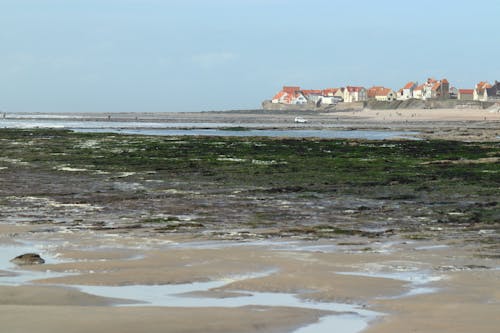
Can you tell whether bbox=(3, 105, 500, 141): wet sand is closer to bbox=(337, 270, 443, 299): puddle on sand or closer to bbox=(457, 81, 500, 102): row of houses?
bbox=(457, 81, 500, 102): row of houses

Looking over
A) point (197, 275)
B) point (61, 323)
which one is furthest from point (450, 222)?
point (61, 323)

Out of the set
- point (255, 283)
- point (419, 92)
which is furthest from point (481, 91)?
point (255, 283)

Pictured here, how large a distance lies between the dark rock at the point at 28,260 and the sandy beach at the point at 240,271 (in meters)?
0.15

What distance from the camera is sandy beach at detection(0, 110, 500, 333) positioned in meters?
6.96

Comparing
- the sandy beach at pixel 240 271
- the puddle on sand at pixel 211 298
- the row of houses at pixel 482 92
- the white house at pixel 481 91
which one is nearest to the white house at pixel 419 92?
the row of houses at pixel 482 92

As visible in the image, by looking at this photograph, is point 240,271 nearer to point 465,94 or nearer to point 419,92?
point 465,94

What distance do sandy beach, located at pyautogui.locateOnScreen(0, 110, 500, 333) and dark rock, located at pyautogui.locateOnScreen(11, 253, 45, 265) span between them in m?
0.15

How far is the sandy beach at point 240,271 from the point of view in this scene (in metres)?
6.96

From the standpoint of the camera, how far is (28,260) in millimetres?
9969

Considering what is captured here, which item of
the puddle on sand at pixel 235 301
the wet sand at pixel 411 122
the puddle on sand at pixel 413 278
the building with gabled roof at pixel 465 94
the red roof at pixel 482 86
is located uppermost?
the red roof at pixel 482 86

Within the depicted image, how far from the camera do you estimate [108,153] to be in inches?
1379

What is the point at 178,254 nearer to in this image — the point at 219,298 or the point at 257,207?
the point at 219,298

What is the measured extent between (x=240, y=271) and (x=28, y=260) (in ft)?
8.55

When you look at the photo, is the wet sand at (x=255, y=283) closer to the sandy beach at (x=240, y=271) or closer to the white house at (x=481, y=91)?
the sandy beach at (x=240, y=271)
